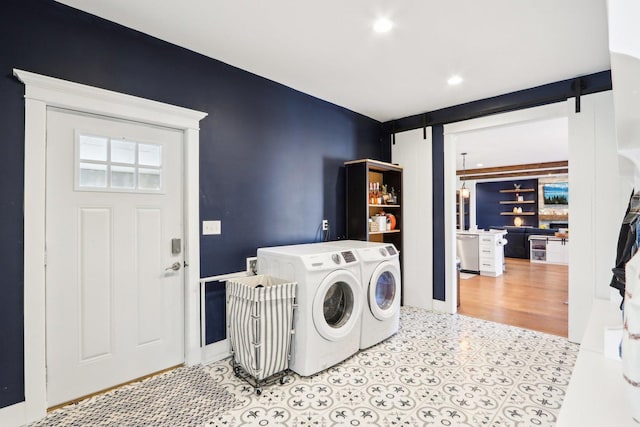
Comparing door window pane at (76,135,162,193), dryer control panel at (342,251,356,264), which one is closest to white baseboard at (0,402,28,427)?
door window pane at (76,135,162,193)

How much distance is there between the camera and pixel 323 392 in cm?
226

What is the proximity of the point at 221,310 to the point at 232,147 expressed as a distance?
1440 millimetres

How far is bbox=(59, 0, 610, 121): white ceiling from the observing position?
2064 mm

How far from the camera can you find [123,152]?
92.8 inches

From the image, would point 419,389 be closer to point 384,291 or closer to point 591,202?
point 384,291

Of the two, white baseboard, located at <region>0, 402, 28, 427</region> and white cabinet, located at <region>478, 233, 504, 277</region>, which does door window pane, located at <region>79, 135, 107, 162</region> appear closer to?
white baseboard, located at <region>0, 402, 28, 427</region>

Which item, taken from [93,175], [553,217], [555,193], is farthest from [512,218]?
[93,175]

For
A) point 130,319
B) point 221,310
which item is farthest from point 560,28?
point 130,319

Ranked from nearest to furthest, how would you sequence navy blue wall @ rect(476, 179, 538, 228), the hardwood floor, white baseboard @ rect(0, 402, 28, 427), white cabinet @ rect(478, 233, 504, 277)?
1. white baseboard @ rect(0, 402, 28, 427)
2. the hardwood floor
3. white cabinet @ rect(478, 233, 504, 277)
4. navy blue wall @ rect(476, 179, 538, 228)

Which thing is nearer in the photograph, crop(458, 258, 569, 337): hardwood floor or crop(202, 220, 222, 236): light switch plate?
crop(202, 220, 222, 236): light switch plate

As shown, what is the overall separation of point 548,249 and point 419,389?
7.74m

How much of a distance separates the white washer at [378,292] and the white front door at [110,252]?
1.56 meters

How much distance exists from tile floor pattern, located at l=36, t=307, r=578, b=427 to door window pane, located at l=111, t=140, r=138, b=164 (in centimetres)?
165

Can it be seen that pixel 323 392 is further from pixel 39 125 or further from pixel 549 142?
pixel 549 142
